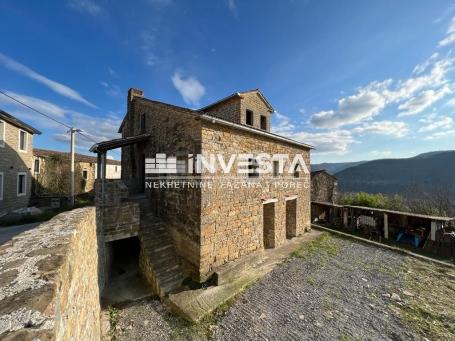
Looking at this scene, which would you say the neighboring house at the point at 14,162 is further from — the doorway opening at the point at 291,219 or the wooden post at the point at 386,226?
the wooden post at the point at 386,226

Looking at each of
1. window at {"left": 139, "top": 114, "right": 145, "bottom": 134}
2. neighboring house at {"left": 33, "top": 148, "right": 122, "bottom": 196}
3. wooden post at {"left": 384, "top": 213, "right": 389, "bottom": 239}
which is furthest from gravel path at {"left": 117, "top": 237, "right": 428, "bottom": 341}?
neighboring house at {"left": 33, "top": 148, "right": 122, "bottom": 196}

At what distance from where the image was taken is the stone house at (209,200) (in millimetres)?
5945

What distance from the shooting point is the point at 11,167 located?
12727 mm

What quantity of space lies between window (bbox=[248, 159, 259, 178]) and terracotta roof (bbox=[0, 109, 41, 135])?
15891mm

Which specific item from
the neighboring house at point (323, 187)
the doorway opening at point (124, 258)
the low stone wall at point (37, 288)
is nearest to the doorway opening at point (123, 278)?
the doorway opening at point (124, 258)

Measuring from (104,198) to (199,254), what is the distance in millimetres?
4483

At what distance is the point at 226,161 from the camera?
6.53 meters

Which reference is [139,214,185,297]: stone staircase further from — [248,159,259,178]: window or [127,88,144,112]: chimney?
[127,88,144,112]: chimney

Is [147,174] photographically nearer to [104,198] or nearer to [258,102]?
[104,198]

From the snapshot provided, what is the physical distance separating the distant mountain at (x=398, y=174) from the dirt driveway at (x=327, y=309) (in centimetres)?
4860

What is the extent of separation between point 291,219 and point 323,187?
8.18 meters

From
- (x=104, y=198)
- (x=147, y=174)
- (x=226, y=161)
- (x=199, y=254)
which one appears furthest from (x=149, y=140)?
(x=199, y=254)

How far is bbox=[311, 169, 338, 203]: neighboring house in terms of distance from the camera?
16109mm

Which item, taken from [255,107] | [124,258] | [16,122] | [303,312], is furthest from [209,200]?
[16,122]
